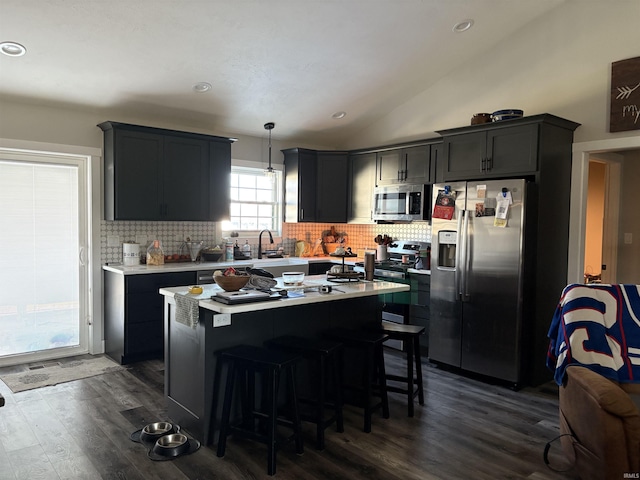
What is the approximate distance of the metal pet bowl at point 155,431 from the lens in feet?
10.1

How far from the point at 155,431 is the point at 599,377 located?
2719 mm

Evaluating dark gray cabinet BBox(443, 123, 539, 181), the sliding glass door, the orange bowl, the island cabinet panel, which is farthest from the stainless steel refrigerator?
the sliding glass door

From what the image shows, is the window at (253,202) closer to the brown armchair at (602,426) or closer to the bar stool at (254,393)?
the bar stool at (254,393)

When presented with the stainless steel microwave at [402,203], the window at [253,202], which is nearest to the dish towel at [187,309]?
the window at [253,202]

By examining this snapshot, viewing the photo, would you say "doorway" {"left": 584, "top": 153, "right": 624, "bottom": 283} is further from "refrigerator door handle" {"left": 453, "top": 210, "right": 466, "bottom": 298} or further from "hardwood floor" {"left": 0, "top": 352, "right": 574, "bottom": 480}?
"hardwood floor" {"left": 0, "top": 352, "right": 574, "bottom": 480}

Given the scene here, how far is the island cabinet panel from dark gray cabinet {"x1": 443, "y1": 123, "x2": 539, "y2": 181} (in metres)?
1.89

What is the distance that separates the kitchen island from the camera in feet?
9.75

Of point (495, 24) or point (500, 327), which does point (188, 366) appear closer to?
point (500, 327)

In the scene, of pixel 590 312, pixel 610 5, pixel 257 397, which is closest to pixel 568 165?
pixel 610 5

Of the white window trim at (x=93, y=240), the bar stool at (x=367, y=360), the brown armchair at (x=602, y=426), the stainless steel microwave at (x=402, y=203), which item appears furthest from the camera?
the stainless steel microwave at (x=402, y=203)

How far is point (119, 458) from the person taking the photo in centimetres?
285

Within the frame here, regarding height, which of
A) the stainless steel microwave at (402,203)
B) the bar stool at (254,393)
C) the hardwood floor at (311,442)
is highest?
the stainless steel microwave at (402,203)

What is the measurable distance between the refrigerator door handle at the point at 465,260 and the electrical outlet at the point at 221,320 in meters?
2.34

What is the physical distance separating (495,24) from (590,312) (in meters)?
3.00
